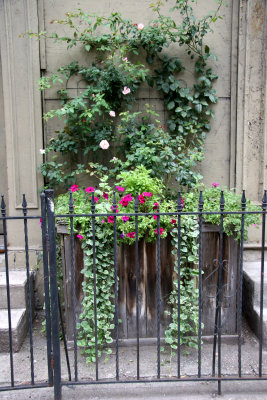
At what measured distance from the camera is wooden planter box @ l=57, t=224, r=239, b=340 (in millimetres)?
3330

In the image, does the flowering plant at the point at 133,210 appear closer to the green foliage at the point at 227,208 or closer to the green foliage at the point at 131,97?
the green foliage at the point at 227,208

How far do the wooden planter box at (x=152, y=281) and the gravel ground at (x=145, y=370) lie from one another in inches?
8.6

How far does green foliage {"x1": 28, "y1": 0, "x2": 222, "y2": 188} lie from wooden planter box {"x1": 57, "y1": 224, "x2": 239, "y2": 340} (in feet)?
3.06

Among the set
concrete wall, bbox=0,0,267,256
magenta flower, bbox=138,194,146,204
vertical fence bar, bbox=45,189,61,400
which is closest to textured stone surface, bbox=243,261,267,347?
concrete wall, bbox=0,0,267,256

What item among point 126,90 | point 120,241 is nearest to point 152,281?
point 120,241

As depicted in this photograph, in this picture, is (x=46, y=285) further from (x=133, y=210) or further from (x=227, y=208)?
(x=227, y=208)

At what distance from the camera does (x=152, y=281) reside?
336 cm

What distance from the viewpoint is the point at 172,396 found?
107 inches

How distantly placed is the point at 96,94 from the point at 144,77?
0.55 m

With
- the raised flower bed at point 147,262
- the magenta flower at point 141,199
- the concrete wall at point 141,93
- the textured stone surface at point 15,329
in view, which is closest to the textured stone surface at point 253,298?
the raised flower bed at point 147,262

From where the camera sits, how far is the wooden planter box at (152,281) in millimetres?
3330

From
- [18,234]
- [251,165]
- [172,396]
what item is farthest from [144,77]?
[172,396]

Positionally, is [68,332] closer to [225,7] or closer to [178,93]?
[178,93]

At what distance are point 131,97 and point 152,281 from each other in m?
2.06
